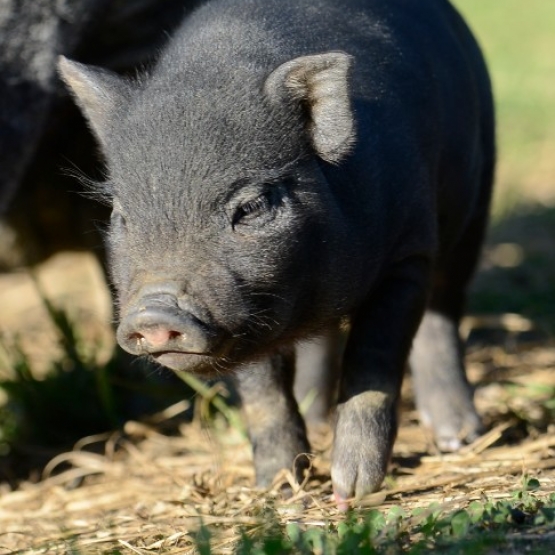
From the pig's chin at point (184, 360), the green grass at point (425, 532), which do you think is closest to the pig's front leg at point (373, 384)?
the green grass at point (425, 532)

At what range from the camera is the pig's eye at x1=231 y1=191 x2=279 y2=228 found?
11.9 ft

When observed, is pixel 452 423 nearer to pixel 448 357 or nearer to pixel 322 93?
pixel 448 357

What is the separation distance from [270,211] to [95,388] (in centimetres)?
258

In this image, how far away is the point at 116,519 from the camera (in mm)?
4406

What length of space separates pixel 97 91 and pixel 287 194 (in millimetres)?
797

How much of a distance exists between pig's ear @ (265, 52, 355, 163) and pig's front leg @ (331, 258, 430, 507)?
Result: 0.68 m

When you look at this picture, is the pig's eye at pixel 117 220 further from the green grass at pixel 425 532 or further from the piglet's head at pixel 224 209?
the green grass at pixel 425 532

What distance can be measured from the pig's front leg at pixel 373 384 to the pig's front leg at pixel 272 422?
1.07ft

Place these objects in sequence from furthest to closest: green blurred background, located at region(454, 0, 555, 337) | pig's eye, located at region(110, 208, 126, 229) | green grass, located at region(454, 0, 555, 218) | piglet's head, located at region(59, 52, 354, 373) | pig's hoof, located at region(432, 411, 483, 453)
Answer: green grass, located at region(454, 0, 555, 218), green blurred background, located at region(454, 0, 555, 337), pig's hoof, located at region(432, 411, 483, 453), pig's eye, located at region(110, 208, 126, 229), piglet's head, located at region(59, 52, 354, 373)

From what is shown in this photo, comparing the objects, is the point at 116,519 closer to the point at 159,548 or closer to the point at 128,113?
the point at 159,548

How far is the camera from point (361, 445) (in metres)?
4.08

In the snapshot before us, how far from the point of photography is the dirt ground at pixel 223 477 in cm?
395

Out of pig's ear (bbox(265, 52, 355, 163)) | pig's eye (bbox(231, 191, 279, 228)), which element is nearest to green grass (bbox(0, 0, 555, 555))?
pig's eye (bbox(231, 191, 279, 228))

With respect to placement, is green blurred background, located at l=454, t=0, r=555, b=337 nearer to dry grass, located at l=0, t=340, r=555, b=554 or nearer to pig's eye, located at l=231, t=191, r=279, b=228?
dry grass, located at l=0, t=340, r=555, b=554
